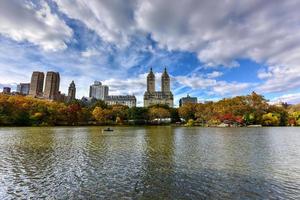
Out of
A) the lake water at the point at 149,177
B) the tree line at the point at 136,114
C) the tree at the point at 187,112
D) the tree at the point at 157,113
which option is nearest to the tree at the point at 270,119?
the tree line at the point at 136,114

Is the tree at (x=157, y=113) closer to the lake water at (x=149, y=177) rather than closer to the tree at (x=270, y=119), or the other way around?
the tree at (x=270, y=119)

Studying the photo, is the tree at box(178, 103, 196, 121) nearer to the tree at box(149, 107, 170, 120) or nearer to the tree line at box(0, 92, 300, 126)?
the tree line at box(0, 92, 300, 126)

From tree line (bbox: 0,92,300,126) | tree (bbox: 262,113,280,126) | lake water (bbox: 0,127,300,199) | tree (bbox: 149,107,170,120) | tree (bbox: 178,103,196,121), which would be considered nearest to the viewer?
lake water (bbox: 0,127,300,199)

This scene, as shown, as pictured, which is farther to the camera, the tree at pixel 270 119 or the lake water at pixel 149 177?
the tree at pixel 270 119

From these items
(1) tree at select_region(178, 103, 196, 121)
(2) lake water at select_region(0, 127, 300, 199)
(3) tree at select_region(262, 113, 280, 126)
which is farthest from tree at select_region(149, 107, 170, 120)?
(2) lake water at select_region(0, 127, 300, 199)

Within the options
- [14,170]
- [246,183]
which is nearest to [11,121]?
[14,170]

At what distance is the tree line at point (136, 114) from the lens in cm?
8219

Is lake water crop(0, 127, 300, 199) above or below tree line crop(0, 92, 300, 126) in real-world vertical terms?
below

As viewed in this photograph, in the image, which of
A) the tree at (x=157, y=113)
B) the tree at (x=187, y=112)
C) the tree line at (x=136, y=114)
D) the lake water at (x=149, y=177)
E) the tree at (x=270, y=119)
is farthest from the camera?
the tree at (x=187, y=112)

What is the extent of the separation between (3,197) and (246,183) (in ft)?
38.5

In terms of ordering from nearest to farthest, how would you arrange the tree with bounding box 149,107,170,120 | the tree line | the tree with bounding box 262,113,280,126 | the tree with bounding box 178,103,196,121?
the tree line, the tree with bounding box 262,113,280,126, the tree with bounding box 149,107,170,120, the tree with bounding box 178,103,196,121

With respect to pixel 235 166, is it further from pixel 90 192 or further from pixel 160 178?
pixel 90 192

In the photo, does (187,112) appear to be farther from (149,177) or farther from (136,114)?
(149,177)

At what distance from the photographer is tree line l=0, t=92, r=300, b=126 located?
8219cm
